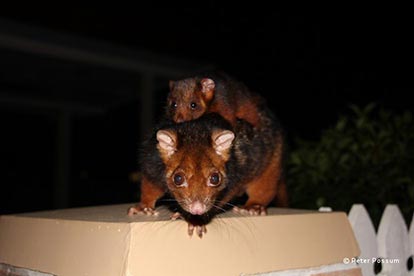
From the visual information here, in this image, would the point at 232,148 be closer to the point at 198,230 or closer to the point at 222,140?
the point at 222,140

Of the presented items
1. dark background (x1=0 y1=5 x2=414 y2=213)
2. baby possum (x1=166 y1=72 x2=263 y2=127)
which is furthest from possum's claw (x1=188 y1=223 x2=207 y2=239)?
dark background (x1=0 y1=5 x2=414 y2=213)

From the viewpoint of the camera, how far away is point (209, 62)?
662 cm

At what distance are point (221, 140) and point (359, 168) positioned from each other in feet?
6.32

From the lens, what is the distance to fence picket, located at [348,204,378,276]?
8.71ft

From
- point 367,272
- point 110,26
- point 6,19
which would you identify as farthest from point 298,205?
point 6,19

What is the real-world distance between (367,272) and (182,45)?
4.08 metres

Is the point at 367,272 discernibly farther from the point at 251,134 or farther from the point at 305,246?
the point at 251,134

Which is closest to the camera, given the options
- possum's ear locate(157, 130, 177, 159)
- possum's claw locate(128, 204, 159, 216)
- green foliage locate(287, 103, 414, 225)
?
possum's ear locate(157, 130, 177, 159)

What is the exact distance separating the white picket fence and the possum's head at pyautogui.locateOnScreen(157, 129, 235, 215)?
98 cm

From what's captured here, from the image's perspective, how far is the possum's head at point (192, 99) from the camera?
2703mm

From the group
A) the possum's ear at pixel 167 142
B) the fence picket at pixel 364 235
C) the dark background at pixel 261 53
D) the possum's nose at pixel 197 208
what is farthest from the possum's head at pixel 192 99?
the dark background at pixel 261 53

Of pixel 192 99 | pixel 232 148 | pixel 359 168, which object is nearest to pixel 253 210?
pixel 232 148

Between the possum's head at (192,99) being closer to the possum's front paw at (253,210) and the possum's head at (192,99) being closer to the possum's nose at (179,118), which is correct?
the possum's nose at (179,118)

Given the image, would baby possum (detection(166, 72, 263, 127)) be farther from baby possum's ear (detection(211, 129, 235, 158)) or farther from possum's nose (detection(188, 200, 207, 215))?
possum's nose (detection(188, 200, 207, 215))
